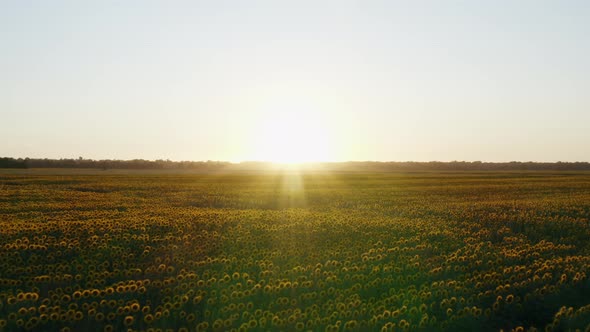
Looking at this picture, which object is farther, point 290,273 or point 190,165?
point 190,165

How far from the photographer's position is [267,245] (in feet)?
49.7

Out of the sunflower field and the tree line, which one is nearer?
the sunflower field

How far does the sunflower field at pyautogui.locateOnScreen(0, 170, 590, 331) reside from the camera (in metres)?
9.16

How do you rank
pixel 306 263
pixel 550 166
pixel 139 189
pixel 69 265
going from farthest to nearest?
pixel 550 166 < pixel 139 189 < pixel 306 263 < pixel 69 265

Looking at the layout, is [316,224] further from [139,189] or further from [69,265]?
[139,189]

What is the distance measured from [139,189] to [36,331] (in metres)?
30.8

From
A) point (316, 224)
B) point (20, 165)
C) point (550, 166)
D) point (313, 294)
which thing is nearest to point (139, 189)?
point (316, 224)

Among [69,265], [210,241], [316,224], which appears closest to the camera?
[69,265]

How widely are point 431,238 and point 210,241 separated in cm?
744

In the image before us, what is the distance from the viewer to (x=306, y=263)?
13.1 m

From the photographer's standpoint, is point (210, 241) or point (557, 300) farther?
point (210, 241)

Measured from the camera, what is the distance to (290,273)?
468 inches

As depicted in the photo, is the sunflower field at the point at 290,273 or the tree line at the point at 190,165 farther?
the tree line at the point at 190,165

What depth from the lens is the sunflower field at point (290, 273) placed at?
9.16 m
